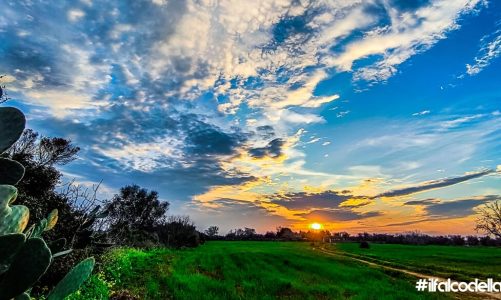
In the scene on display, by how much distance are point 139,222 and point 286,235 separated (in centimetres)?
6419

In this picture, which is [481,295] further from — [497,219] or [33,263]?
[497,219]

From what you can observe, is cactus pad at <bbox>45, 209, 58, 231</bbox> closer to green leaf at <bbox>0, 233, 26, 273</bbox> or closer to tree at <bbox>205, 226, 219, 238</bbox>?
green leaf at <bbox>0, 233, 26, 273</bbox>

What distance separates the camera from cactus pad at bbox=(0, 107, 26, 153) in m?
1.60

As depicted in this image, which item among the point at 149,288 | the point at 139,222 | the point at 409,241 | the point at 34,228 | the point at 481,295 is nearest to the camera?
the point at 34,228

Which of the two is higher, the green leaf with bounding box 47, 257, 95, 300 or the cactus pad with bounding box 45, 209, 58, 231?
the cactus pad with bounding box 45, 209, 58, 231

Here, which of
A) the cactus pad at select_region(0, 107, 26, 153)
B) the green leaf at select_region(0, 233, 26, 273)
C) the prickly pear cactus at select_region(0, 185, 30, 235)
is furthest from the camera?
the cactus pad at select_region(0, 107, 26, 153)

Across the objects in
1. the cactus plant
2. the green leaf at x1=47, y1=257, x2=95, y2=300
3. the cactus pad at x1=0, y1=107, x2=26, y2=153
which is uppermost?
the cactus pad at x1=0, y1=107, x2=26, y2=153

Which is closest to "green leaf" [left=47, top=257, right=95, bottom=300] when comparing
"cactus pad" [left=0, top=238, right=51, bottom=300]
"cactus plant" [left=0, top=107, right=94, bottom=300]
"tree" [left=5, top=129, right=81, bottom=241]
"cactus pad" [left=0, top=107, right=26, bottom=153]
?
"cactus plant" [left=0, top=107, right=94, bottom=300]

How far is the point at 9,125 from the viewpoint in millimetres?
1613

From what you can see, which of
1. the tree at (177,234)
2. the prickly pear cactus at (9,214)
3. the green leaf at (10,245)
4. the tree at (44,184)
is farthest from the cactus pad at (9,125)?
the tree at (177,234)

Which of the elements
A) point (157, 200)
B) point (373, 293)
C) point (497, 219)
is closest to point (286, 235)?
point (157, 200)

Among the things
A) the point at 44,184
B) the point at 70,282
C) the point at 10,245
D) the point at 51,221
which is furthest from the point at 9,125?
the point at 44,184

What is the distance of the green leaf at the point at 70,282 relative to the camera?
167 cm

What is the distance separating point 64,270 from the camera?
43.1ft
